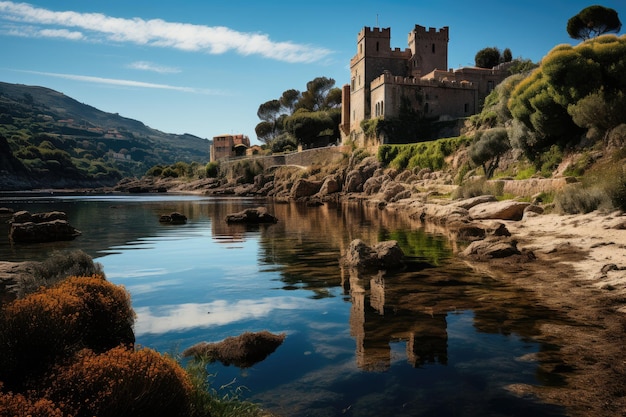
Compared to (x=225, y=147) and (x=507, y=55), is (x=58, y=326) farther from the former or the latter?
(x=225, y=147)

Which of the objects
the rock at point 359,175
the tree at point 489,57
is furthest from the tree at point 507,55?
the rock at point 359,175

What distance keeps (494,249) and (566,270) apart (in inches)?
103

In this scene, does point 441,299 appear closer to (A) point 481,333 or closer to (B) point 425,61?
(A) point 481,333

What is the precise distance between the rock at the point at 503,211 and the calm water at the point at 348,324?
21.7ft

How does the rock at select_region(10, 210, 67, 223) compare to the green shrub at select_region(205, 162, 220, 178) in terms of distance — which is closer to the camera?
the rock at select_region(10, 210, 67, 223)

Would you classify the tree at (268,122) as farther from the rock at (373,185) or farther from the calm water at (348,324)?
the calm water at (348,324)

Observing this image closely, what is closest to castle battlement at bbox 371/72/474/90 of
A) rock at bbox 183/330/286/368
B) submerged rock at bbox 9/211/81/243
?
submerged rock at bbox 9/211/81/243

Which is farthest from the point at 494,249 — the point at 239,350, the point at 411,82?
the point at 411,82

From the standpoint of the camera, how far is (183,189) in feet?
344

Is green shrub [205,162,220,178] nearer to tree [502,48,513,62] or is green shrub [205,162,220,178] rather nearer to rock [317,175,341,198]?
rock [317,175,341,198]

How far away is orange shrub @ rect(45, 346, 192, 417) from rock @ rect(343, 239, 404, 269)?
997cm

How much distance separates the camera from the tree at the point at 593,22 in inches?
2160

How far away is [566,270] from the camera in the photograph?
12.4 meters

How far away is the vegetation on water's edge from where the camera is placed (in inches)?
161
